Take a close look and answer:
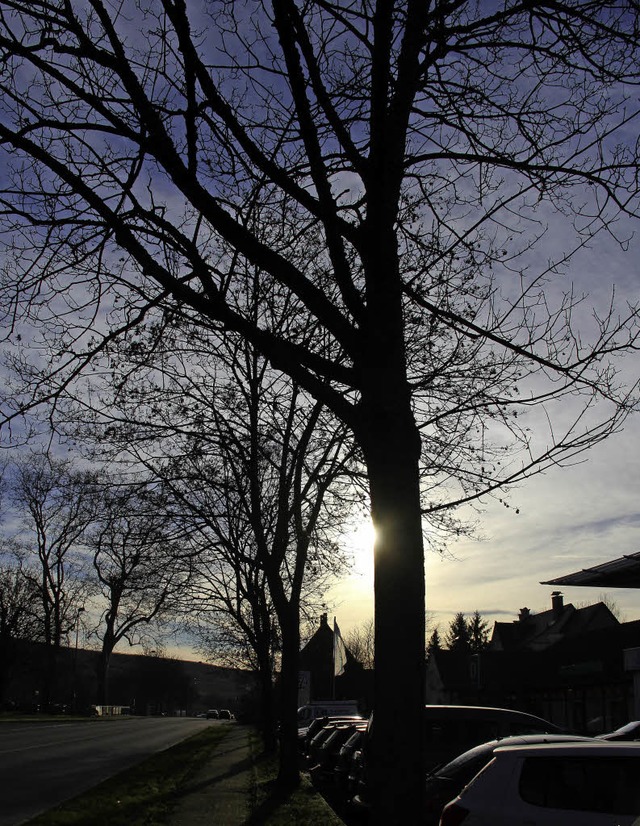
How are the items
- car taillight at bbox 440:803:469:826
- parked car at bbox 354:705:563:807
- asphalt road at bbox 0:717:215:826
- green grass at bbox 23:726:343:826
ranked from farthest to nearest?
1. asphalt road at bbox 0:717:215:826
2. parked car at bbox 354:705:563:807
3. green grass at bbox 23:726:343:826
4. car taillight at bbox 440:803:469:826

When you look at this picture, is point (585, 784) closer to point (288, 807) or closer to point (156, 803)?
point (288, 807)

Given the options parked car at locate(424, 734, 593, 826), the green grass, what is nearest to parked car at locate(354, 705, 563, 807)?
the green grass

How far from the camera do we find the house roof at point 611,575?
18203 millimetres

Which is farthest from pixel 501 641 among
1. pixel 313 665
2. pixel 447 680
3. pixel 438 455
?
pixel 438 455

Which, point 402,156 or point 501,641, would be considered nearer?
point 402,156

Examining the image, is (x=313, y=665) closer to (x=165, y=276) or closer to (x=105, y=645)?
(x=105, y=645)

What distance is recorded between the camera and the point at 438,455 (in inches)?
345

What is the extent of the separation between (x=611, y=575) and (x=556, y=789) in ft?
43.2

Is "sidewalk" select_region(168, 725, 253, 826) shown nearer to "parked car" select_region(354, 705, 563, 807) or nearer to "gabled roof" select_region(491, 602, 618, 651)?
"parked car" select_region(354, 705, 563, 807)

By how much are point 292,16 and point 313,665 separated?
83.2 meters

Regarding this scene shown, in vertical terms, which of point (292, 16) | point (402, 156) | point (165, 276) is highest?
point (292, 16)

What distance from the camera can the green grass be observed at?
11.3 metres

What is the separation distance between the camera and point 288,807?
1309cm

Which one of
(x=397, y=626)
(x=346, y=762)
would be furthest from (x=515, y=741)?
(x=346, y=762)
